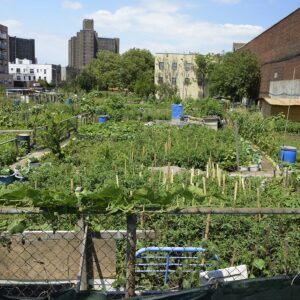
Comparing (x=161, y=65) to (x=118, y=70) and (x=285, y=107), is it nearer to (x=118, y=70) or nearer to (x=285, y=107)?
(x=118, y=70)

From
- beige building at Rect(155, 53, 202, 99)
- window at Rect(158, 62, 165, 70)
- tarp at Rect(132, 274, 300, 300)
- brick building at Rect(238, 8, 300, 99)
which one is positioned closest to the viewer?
tarp at Rect(132, 274, 300, 300)

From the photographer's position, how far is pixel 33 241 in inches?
145

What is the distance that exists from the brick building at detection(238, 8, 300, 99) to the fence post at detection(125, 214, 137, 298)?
2613cm

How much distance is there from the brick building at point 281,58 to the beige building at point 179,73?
16.7m

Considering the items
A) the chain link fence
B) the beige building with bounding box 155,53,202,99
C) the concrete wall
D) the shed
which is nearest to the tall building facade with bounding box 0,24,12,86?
the beige building with bounding box 155,53,202,99

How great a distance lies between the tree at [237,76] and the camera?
131 feet

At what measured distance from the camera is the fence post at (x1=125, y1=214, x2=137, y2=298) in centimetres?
298

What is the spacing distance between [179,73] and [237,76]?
780 inches

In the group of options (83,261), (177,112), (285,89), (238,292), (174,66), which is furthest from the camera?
(174,66)

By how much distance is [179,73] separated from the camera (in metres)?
58.8

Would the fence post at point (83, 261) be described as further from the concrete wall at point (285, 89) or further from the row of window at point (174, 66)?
the row of window at point (174, 66)

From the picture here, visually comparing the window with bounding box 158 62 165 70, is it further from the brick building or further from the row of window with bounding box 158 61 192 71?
the brick building

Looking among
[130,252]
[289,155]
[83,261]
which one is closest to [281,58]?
[289,155]

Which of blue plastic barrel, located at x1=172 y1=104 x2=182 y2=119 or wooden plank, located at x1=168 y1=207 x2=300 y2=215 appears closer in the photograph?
wooden plank, located at x1=168 y1=207 x2=300 y2=215
